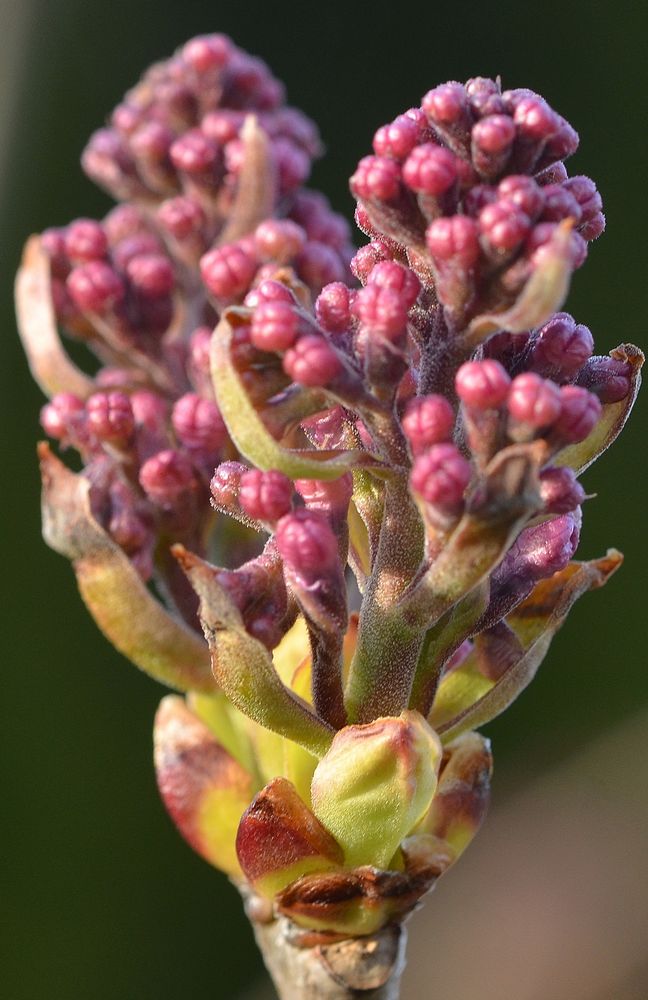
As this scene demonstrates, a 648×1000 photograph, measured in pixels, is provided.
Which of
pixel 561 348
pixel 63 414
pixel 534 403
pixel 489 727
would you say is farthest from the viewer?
pixel 489 727

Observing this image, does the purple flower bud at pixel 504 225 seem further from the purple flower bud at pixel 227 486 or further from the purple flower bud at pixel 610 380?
the purple flower bud at pixel 227 486

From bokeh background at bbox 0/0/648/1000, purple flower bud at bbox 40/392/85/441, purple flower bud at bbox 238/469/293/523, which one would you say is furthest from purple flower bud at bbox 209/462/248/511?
bokeh background at bbox 0/0/648/1000

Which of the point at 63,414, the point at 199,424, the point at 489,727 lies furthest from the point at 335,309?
the point at 489,727

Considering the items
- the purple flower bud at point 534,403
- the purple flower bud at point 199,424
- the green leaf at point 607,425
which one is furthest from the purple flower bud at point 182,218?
the purple flower bud at point 534,403

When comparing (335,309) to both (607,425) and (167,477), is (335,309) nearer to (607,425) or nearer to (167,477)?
(607,425)

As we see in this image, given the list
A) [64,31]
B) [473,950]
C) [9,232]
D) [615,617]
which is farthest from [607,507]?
[64,31]
